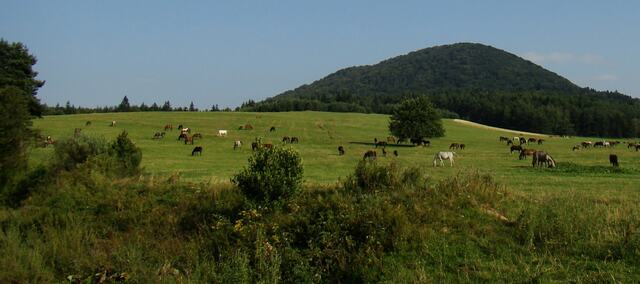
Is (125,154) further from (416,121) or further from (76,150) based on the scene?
(416,121)

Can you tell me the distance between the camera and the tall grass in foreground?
9.31m

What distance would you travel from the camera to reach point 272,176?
12.7 metres

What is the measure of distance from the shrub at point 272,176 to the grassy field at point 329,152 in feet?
15.4

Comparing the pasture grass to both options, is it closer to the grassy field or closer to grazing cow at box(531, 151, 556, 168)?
the grassy field

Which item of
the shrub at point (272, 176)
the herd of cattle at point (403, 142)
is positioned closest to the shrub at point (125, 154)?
the herd of cattle at point (403, 142)

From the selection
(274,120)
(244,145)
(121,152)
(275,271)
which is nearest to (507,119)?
(274,120)

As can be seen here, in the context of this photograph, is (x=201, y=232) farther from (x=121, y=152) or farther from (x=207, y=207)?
(x=121, y=152)

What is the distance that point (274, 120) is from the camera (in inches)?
3450

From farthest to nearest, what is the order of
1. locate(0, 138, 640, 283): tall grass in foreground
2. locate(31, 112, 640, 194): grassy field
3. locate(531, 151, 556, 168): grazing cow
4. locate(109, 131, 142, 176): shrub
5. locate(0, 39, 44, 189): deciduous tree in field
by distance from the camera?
1. locate(531, 151, 556, 168): grazing cow
2. locate(31, 112, 640, 194): grassy field
3. locate(0, 39, 44, 189): deciduous tree in field
4. locate(109, 131, 142, 176): shrub
5. locate(0, 138, 640, 283): tall grass in foreground

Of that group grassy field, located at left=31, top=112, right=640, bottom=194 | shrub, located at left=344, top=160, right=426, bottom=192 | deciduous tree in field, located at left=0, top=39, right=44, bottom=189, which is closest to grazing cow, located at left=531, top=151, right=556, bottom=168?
grassy field, located at left=31, top=112, right=640, bottom=194

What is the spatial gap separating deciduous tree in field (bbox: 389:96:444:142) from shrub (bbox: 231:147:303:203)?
49.1 meters

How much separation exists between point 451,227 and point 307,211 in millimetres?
3345

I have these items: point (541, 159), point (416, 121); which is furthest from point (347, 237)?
point (416, 121)

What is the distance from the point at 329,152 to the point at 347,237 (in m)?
37.8
